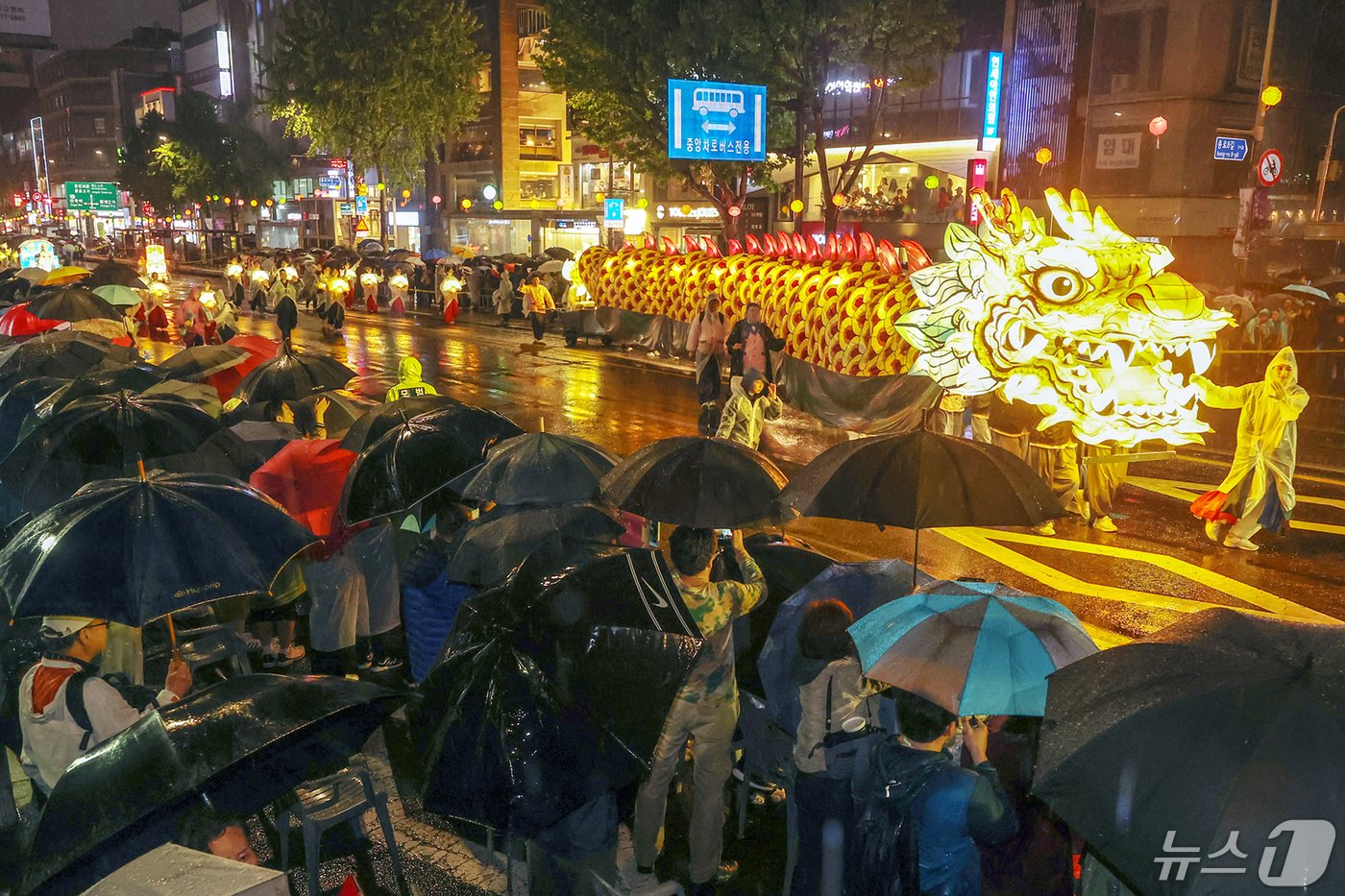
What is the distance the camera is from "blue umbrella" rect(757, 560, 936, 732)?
479 centimetres

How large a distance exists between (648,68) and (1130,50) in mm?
15153

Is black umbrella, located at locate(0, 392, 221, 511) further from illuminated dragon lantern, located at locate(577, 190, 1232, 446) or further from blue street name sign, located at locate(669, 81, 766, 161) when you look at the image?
blue street name sign, located at locate(669, 81, 766, 161)

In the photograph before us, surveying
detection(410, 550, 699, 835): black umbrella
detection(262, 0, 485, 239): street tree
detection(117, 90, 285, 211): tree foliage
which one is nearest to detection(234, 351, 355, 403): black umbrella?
detection(410, 550, 699, 835): black umbrella

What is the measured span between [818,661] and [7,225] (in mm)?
175826

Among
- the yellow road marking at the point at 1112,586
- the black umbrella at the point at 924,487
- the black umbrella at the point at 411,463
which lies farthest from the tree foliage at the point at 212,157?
the black umbrella at the point at 924,487

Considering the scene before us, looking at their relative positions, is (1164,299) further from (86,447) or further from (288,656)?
(86,447)

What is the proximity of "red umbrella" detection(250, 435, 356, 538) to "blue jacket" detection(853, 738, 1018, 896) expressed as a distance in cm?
445

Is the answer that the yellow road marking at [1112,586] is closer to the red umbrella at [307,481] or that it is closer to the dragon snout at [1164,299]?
the dragon snout at [1164,299]

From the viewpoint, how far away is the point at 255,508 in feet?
17.6

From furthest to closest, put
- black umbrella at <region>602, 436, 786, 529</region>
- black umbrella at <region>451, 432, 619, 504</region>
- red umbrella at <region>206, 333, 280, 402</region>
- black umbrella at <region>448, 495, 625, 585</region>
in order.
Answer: red umbrella at <region>206, 333, 280, 402</region> < black umbrella at <region>451, 432, 619, 504</region> < black umbrella at <region>448, 495, 625, 585</region> < black umbrella at <region>602, 436, 786, 529</region>

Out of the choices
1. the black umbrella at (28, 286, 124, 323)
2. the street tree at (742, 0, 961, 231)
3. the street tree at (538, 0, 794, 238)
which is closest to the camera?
the black umbrella at (28, 286, 124, 323)

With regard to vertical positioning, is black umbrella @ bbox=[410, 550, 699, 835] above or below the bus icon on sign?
below

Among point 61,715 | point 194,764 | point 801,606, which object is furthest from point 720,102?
point 194,764

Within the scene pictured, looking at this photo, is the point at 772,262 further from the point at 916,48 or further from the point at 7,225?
the point at 7,225
